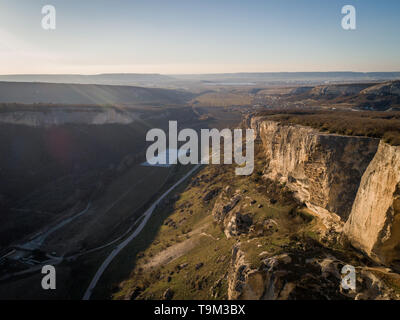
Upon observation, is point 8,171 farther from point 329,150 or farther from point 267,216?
point 329,150

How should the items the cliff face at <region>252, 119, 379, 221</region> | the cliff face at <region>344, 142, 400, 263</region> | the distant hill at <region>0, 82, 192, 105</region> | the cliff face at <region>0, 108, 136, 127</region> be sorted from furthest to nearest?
the distant hill at <region>0, 82, 192, 105</region>, the cliff face at <region>0, 108, 136, 127</region>, the cliff face at <region>252, 119, 379, 221</region>, the cliff face at <region>344, 142, 400, 263</region>

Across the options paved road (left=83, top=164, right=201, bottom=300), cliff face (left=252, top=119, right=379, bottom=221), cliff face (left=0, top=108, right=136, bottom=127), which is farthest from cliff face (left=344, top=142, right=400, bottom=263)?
cliff face (left=0, top=108, right=136, bottom=127)

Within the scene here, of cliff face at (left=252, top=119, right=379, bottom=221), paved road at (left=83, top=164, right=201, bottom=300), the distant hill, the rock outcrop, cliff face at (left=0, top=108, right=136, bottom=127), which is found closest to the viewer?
the rock outcrop

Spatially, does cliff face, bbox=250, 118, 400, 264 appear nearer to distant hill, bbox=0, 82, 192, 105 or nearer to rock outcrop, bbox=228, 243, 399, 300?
rock outcrop, bbox=228, 243, 399, 300

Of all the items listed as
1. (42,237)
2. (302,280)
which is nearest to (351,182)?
(302,280)

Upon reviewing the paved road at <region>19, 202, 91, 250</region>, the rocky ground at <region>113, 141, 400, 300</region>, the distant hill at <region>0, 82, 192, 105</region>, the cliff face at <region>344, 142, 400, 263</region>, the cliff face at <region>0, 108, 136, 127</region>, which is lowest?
the paved road at <region>19, 202, 91, 250</region>

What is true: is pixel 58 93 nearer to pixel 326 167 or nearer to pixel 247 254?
pixel 247 254

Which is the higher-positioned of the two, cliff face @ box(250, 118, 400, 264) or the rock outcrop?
cliff face @ box(250, 118, 400, 264)
